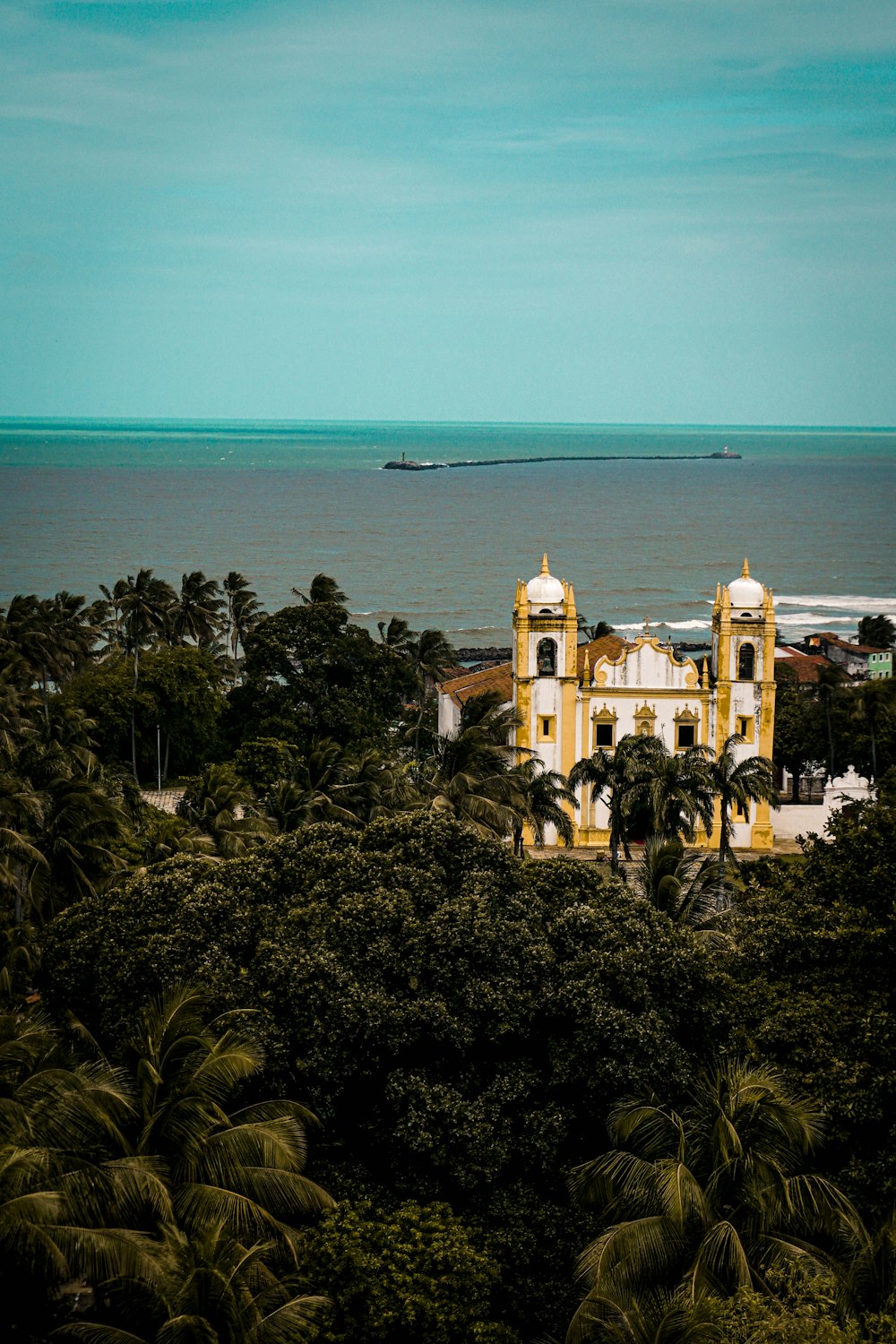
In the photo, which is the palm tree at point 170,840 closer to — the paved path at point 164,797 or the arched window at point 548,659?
the paved path at point 164,797

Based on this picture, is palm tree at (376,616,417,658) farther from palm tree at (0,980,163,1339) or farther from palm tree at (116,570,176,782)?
palm tree at (0,980,163,1339)

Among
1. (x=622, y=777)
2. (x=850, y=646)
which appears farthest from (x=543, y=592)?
(x=850, y=646)

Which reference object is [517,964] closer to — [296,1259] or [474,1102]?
[474,1102]

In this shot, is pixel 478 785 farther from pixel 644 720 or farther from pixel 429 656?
pixel 429 656

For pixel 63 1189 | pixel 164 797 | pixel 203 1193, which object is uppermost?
pixel 164 797

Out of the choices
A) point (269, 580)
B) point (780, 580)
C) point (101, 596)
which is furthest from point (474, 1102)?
point (780, 580)
